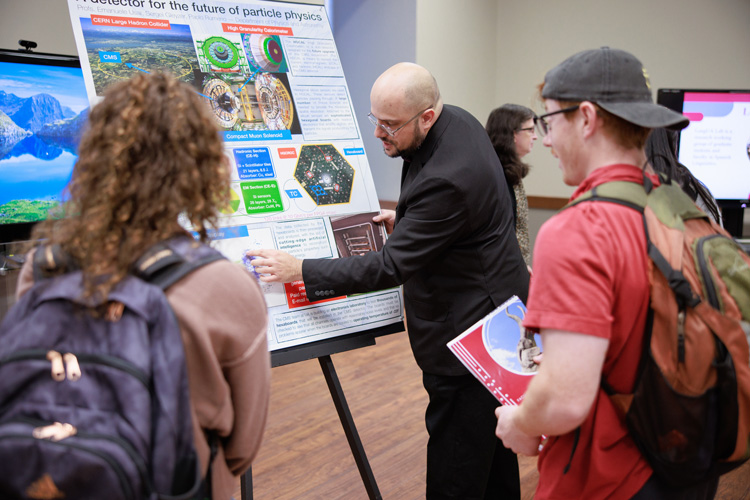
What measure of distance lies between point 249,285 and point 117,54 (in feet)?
3.90

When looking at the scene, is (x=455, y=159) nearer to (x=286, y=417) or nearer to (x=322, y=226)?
(x=322, y=226)

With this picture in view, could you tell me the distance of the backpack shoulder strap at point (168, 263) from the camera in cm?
87

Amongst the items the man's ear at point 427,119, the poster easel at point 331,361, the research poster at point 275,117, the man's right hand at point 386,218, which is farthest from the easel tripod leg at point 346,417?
the man's ear at point 427,119

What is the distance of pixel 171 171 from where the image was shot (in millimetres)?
906

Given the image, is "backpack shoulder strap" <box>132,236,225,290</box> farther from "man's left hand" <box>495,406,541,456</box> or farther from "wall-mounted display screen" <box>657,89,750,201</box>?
"wall-mounted display screen" <box>657,89,750,201</box>

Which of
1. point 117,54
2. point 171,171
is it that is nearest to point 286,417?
point 117,54

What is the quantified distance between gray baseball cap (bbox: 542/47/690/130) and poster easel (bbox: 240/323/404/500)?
112cm

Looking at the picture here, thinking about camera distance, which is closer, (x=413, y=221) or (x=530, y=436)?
(x=530, y=436)

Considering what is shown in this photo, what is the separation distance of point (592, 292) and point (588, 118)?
0.95 feet

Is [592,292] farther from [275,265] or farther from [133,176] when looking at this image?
[275,265]

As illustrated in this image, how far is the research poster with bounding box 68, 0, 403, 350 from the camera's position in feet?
6.01

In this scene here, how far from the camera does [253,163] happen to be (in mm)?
1944

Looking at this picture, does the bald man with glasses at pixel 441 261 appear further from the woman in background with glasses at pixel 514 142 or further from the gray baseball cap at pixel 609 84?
the woman in background with glasses at pixel 514 142

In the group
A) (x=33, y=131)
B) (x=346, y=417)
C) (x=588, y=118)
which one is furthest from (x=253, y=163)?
(x=33, y=131)
